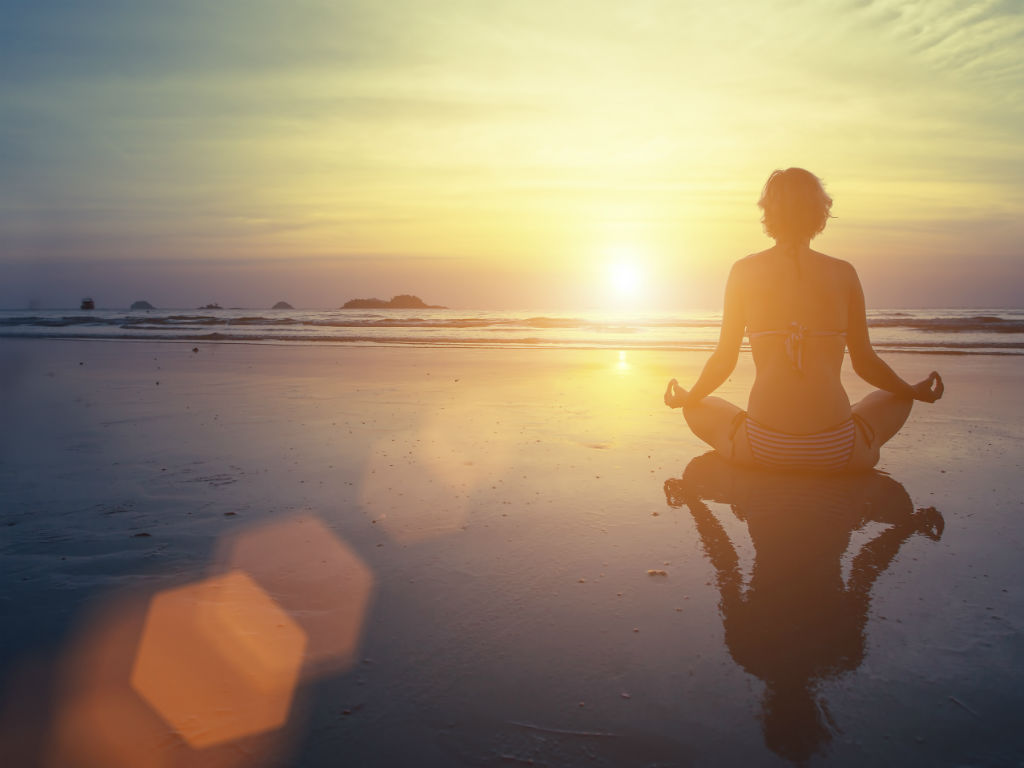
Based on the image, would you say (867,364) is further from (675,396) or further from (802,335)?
(675,396)

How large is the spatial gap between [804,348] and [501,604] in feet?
9.98

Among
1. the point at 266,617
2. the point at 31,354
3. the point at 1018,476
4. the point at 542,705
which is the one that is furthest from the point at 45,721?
the point at 31,354

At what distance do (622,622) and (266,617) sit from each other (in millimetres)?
1468

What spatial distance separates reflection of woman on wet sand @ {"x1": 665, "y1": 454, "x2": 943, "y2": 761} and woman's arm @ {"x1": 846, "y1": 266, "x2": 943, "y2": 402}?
683mm

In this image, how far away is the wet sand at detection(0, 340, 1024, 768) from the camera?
2000mm

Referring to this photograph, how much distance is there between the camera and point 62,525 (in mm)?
3873

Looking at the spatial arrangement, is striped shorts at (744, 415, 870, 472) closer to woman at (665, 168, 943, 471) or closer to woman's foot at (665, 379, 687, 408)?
woman at (665, 168, 943, 471)

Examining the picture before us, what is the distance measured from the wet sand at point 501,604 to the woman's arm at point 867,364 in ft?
2.20

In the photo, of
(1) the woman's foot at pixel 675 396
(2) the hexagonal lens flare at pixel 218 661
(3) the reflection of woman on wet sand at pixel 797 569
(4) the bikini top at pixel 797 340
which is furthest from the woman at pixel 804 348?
(2) the hexagonal lens flare at pixel 218 661

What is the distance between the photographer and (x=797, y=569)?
3262 millimetres

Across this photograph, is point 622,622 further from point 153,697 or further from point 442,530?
point 153,697

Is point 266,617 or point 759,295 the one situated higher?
point 759,295

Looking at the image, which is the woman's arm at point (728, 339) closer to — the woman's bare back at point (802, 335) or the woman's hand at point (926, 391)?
the woman's bare back at point (802, 335)

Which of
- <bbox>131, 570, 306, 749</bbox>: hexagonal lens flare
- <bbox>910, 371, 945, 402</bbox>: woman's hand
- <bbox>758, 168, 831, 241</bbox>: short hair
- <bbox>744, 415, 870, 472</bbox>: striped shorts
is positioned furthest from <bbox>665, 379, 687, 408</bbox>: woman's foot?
<bbox>131, 570, 306, 749</bbox>: hexagonal lens flare
